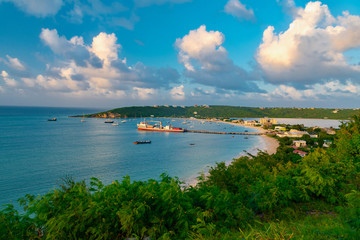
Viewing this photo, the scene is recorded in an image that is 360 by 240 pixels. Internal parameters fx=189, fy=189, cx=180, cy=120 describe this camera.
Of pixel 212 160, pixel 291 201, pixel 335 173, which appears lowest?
pixel 212 160

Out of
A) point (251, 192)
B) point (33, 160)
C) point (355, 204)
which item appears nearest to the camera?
point (355, 204)

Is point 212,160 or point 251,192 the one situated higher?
point 251,192

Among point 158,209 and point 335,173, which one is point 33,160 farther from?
point 335,173

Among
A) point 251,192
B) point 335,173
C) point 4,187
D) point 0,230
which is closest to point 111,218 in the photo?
point 0,230

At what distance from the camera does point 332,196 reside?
9688 mm

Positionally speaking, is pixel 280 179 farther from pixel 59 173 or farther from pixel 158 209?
pixel 59 173

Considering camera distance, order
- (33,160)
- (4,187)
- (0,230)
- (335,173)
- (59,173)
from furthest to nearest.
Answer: (33,160)
(59,173)
(4,187)
(335,173)
(0,230)

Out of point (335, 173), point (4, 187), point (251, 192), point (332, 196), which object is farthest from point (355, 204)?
point (4, 187)

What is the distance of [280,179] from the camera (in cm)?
998

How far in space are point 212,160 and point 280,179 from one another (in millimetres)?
36964

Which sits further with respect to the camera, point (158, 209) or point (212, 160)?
point (212, 160)

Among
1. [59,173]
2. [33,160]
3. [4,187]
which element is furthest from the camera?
[33,160]

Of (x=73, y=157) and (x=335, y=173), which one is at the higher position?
(x=335, y=173)

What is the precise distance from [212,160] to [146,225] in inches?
1645
